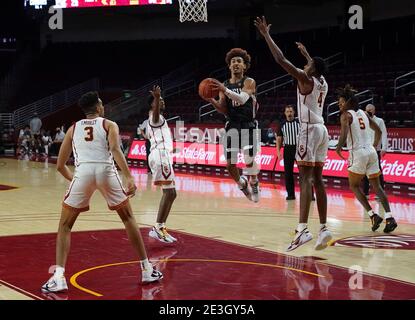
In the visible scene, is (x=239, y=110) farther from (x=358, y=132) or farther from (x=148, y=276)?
(x=148, y=276)

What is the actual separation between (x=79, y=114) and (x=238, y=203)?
63.6 feet

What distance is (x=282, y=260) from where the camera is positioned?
7.55 m

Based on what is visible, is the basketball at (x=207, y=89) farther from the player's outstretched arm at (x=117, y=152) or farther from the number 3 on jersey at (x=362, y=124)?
the number 3 on jersey at (x=362, y=124)

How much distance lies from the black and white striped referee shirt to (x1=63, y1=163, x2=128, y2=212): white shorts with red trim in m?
7.23

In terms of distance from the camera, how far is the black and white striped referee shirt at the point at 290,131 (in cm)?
1312

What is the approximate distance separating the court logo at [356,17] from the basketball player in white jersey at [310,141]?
19.2 metres

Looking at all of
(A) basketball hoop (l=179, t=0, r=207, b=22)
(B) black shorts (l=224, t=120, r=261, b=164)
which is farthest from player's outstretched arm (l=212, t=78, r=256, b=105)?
(A) basketball hoop (l=179, t=0, r=207, b=22)

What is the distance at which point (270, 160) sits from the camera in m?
18.1

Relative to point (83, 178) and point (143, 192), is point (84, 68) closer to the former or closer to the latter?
point (143, 192)

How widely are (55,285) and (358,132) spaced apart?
523cm

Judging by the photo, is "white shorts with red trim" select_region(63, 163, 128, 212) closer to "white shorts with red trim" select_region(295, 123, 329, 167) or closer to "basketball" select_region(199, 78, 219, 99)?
"basketball" select_region(199, 78, 219, 99)

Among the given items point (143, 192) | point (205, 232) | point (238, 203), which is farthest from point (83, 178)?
point (143, 192)

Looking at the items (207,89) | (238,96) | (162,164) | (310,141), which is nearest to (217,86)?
(207,89)

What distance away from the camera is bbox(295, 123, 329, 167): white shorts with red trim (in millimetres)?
7883
